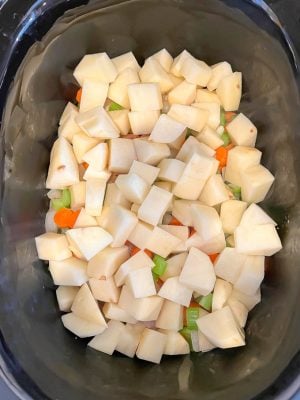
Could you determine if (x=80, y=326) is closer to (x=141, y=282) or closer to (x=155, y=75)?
(x=141, y=282)

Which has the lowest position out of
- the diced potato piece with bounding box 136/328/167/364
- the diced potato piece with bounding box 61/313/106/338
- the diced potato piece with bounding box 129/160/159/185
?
the diced potato piece with bounding box 136/328/167/364

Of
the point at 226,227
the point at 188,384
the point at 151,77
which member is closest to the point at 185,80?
the point at 151,77

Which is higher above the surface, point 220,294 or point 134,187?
point 134,187

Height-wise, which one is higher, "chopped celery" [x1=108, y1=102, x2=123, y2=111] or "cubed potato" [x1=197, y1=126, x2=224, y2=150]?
"chopped celery" [x1=108, y1=102, x2=123, y2=111]

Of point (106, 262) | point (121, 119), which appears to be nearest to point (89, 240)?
point (106, 262)

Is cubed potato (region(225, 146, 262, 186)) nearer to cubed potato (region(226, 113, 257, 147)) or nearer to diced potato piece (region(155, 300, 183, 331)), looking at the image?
cubed potato (region(226, 113, 257, 147))

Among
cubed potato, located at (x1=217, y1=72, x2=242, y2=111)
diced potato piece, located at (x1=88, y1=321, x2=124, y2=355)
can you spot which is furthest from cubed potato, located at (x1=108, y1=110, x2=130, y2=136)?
diced potato piece, located at (x1=88, y1=321, x2=124, y2=355)
